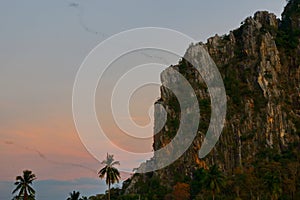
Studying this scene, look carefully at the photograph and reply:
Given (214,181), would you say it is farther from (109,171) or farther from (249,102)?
(249,102)

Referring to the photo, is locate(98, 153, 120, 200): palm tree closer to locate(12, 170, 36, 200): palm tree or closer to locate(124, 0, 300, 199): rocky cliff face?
locate(12, 170, 36, 200): palm tree

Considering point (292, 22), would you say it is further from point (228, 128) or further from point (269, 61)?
point (228, 128)

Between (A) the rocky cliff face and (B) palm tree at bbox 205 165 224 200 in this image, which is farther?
(A) the rocky cliff face

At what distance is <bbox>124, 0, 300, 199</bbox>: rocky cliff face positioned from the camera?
456ft

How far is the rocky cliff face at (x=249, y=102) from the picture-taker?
13888 cm

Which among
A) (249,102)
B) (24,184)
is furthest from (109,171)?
(249,102)

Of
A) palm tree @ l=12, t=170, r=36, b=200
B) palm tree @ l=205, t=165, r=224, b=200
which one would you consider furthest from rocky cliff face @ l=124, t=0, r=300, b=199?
palm tree @ l=12, t=170, r=36, b=200

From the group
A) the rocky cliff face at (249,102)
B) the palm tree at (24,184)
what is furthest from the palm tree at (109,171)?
the rocky cliff face at (249,102)

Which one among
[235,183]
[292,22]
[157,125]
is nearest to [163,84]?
[157,125]

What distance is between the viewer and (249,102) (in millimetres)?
147000

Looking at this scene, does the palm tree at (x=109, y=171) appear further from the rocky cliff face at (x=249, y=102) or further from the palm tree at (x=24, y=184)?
the rocky cliff face at (x=249, y=102)

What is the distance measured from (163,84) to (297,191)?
208 feet

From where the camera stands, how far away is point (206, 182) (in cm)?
10025

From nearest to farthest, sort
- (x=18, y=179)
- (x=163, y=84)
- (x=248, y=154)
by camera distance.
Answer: (x=18, y=179) → (x=248, y=154) → (x=163, y=84)
